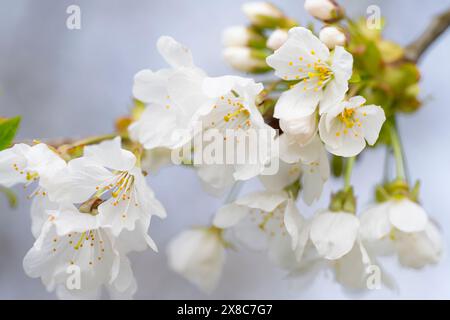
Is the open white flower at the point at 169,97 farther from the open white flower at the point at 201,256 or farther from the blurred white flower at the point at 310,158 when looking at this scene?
the open white flower at the point at 201,256

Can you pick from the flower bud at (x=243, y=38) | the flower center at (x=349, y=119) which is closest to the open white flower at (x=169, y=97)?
the flower center at (x=349, y=119)

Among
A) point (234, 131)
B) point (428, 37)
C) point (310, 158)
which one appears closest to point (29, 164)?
point (234, 131)

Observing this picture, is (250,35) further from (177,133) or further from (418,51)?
(177,133)

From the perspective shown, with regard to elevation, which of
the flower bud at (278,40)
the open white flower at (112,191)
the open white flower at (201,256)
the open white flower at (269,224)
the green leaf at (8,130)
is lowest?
the open white flower at (201,256)

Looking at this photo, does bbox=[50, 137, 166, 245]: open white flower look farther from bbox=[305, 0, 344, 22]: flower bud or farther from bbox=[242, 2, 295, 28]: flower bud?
bbox=[242, 2, 295, 28]: flower bud

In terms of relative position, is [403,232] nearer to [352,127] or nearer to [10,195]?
[352,127]
